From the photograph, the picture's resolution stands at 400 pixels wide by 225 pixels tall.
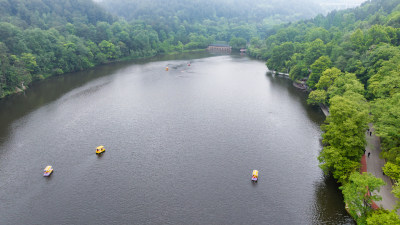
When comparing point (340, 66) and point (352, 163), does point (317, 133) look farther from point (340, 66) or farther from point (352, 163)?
point (340, 66)

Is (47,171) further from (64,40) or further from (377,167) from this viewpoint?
(64,40)

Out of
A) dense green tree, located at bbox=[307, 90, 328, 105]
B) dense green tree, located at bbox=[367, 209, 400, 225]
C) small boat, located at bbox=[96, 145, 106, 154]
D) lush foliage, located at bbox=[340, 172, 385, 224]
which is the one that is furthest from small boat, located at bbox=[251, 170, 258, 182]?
dense green tree, located at bbox=[307, 90, 328, 105]

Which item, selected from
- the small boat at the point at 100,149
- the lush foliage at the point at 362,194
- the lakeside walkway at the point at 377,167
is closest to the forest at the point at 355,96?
the lush foliage at the point at 362,194

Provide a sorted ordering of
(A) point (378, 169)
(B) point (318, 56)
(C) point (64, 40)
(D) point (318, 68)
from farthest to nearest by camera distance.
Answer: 1. (C) point (64, 40)
2. (B) point (318, 56)
3. (D) point (318, 68)
4. (A) point (378, 169)

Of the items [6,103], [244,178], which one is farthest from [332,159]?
[6,103]

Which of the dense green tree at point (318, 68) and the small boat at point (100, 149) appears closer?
the small boat at point (100, 149)

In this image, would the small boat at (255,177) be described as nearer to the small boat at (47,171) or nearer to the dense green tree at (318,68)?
the small boat at (47,171)

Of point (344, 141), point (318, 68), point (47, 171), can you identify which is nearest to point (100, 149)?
point (47, 171)
